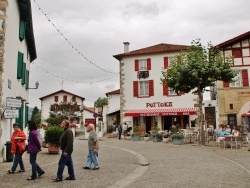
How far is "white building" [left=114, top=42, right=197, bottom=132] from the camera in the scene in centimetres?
3012

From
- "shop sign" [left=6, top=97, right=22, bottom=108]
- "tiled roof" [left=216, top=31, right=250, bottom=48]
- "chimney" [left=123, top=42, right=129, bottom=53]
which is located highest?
"chimney" [left=123, top=42, right=129, bottom=53]

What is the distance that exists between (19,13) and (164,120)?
18.9 meters

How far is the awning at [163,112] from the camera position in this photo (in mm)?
28781

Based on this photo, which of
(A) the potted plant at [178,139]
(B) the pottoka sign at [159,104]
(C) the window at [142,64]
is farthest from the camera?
(C) the window at [142,64]

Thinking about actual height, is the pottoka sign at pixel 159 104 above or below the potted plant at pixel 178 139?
above

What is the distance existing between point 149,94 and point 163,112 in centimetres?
260

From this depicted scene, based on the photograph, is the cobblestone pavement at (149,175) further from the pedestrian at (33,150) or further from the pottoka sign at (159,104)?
the pottoka sign at (159,104)

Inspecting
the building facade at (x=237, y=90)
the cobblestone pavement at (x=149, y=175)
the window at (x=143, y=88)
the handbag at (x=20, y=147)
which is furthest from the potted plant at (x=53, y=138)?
the window at (x=143, y=88)

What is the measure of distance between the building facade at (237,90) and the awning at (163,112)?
3040mm

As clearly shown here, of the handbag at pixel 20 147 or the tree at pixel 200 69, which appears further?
the tree at pixel 200 69

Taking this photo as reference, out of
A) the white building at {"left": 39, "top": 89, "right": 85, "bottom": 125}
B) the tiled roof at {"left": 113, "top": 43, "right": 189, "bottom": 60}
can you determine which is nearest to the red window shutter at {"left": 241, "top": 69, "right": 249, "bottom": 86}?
the tiled roof at {"left": 113, "top": 43, "right": 189, "bottom": 60}

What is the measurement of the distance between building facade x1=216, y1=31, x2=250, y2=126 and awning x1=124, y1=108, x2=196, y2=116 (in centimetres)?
304

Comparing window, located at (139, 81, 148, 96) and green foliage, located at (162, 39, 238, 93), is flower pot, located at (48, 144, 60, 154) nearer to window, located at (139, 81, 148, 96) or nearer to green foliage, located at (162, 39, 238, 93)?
green foliage, located at (162, 39, 238, 93)

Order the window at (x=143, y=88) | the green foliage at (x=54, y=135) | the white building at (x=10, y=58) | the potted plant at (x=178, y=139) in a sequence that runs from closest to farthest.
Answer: the white building at (x=10, y=58)
the green foliage at (x=54, y=135)
the potted plant at (x=178, y=139)
the window at (x=143, y=88)
